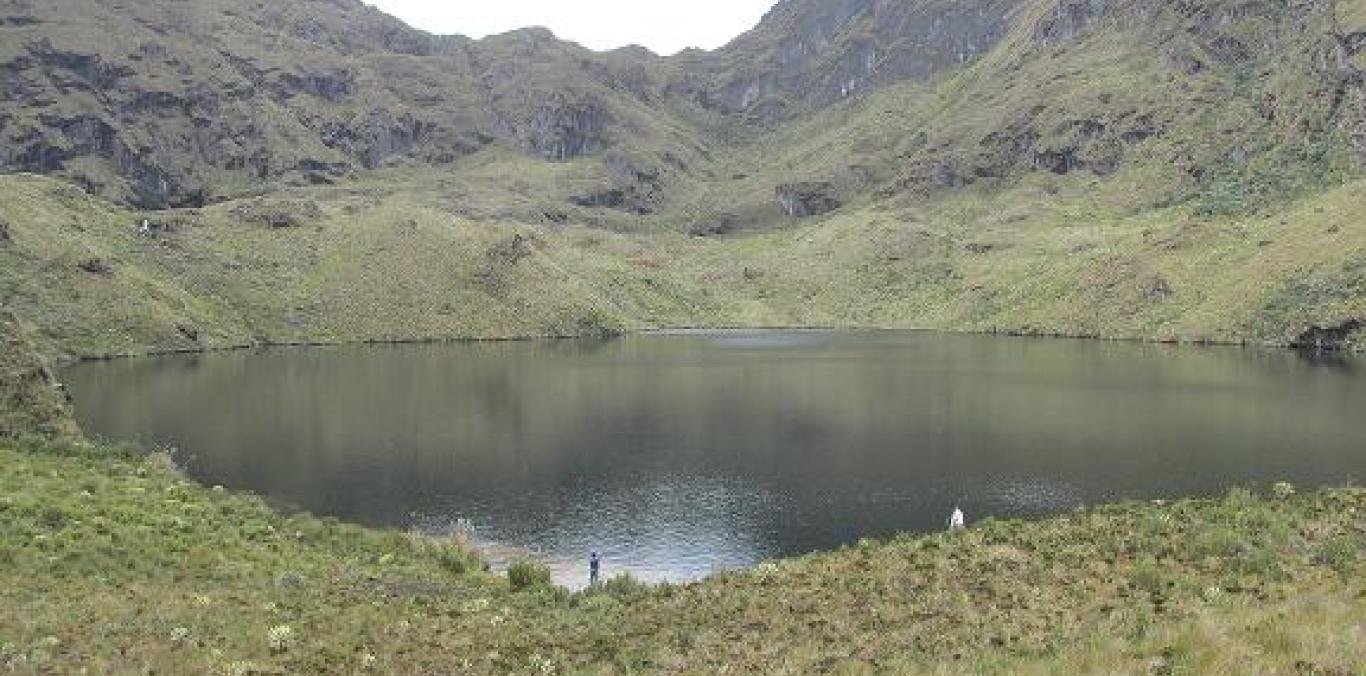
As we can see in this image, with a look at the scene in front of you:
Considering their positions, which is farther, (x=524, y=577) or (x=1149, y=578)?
(x=524, y=577)

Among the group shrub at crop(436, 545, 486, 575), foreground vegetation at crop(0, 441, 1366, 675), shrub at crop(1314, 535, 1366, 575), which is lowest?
shrub at crop(436, 545, 486, 575)

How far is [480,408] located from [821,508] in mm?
59763

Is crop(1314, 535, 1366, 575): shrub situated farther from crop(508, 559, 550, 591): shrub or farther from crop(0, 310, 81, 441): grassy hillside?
crop(0, 310, 81, 441): grassy hillside

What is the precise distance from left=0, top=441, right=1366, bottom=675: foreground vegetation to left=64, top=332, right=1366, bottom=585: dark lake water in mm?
20085

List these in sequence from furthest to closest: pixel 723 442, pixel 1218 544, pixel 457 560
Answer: pixel 723 442
pixel 457 560
pixel 1218 544

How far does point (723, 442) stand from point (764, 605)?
62.7m

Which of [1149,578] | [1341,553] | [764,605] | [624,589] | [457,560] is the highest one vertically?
[1341,553]

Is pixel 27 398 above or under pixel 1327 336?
above

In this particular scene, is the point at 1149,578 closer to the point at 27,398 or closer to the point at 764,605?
the point at 764,605

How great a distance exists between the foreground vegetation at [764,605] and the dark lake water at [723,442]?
65.9 feet

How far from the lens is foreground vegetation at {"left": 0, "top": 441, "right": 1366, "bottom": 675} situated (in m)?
22.6

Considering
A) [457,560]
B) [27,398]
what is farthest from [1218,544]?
[27,398]

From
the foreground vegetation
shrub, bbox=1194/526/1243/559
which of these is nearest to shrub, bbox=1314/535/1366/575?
the foreground vegetation

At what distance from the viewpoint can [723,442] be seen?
93.9 metres
